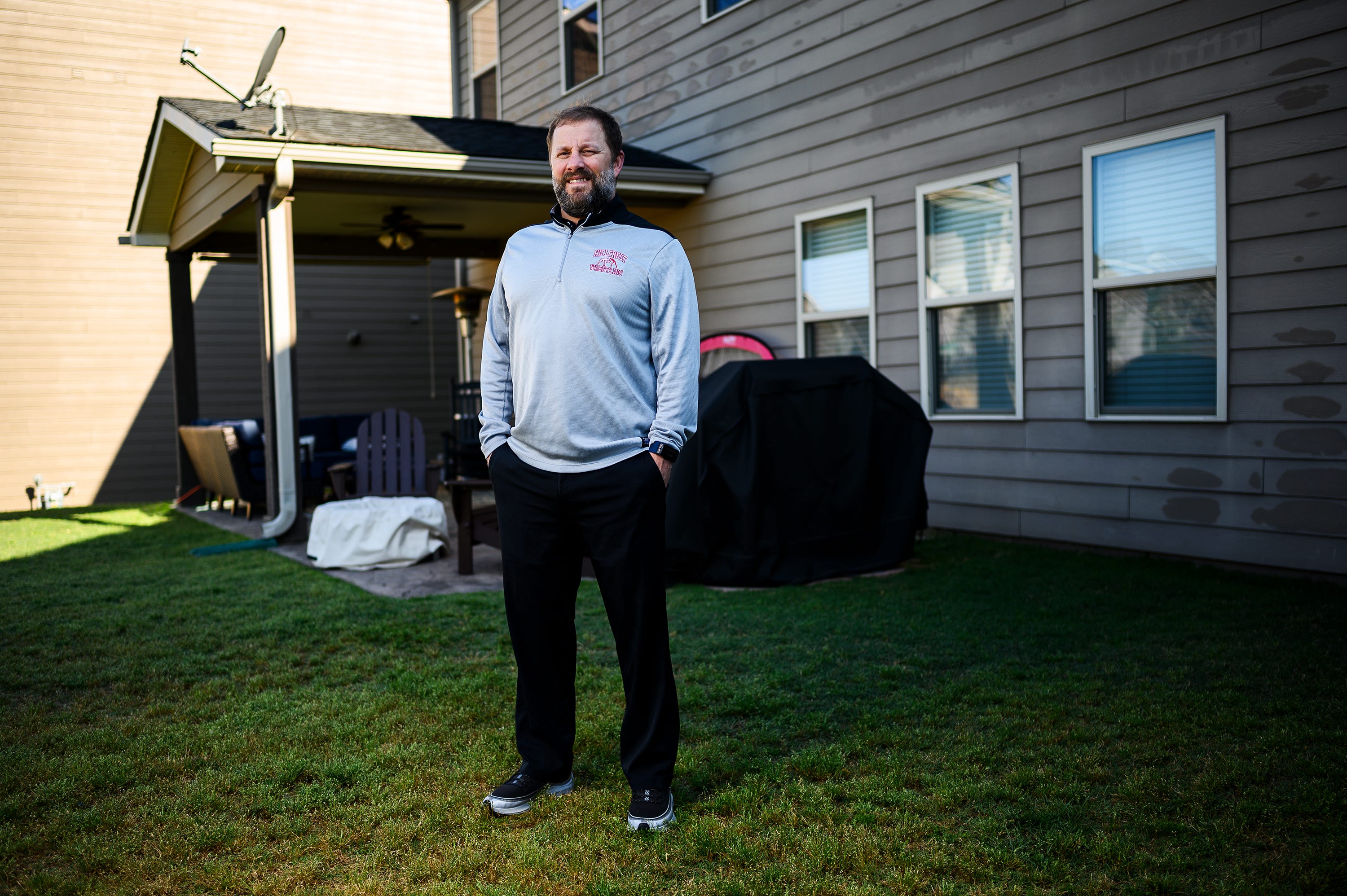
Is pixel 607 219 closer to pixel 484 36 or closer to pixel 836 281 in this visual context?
pixel 836 281

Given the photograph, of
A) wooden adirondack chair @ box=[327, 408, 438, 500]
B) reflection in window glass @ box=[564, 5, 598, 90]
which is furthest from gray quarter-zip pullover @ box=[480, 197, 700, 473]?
reflection in window glass @ box=[564, 5, 598, 90]

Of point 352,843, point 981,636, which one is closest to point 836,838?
point 352,843

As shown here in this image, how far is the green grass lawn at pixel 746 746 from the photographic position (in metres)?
2.27

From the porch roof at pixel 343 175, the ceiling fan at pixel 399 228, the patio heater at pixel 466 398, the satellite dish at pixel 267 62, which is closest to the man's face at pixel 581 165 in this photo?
the porch roof at pixel 343 175

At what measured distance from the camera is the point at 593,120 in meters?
2.54

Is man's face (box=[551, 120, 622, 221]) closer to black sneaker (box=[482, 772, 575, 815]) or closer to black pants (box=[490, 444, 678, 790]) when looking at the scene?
black pants (box=[490, 444, 678, 790])

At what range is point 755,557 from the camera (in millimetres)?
5344

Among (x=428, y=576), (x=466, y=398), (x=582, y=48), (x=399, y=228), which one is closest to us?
(x=428, y=576)

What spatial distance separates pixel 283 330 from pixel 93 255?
22.5ft

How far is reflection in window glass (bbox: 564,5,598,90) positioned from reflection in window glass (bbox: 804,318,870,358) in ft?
14.1

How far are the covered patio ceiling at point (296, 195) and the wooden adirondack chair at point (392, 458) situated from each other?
0.52 meters

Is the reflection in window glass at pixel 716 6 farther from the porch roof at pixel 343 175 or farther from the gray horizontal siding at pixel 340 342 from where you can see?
the gray horizontal siding at pixel 340 342

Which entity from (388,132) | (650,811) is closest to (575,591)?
(650,811)

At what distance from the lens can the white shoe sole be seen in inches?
96.0
